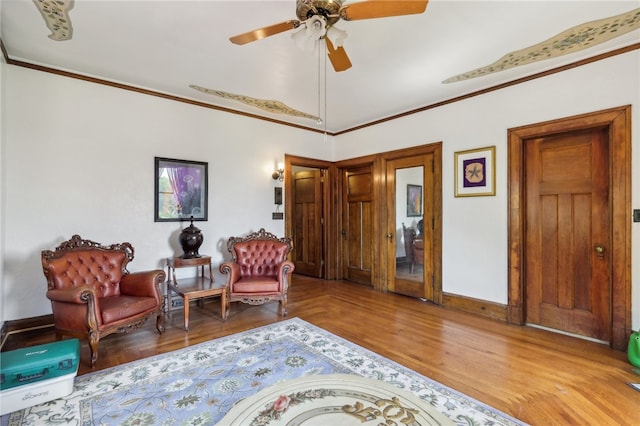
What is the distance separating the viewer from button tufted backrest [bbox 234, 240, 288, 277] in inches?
169

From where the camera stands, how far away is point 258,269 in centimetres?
439

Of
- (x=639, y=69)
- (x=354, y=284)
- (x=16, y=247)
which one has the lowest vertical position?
(x=354, y=284)

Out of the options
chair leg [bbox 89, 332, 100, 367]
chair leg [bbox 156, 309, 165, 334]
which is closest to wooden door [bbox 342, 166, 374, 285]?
chair leg [bbox 156, 309, 165, 334]

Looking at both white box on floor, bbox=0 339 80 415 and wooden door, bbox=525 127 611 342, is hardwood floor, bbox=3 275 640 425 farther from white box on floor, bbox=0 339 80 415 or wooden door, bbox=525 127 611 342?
white box on floor, bbox=0 339 80 415

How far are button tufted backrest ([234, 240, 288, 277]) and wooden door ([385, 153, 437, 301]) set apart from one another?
183 centimetres

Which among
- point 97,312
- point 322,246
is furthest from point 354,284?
point 97,312

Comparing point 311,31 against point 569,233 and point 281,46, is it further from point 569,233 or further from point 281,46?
point 569,233

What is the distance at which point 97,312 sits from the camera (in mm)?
2654

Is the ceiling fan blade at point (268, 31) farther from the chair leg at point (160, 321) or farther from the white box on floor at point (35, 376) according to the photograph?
the chair leg at point (160, 321)

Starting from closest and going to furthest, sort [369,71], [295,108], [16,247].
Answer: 1. [16,247]
2. [369,71]
3. [295,108]

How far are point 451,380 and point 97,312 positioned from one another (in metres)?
3.01

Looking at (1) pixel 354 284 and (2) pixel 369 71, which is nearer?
(2) pixel 369 71

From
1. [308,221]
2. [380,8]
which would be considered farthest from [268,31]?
[308,221]

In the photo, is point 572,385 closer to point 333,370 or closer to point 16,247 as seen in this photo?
point 333,370
